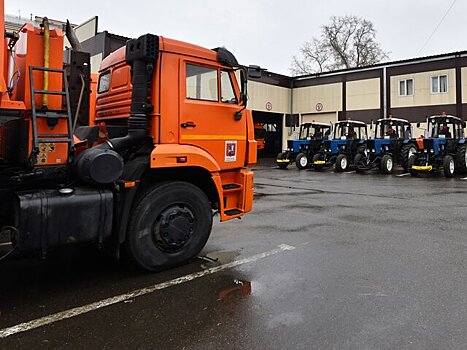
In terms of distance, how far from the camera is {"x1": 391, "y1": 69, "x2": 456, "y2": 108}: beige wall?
24.2 m


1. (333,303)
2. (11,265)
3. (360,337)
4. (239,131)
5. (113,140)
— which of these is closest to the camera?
(360,337)

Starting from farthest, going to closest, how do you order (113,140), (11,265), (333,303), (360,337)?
(11,265)
(113,140)
(333,303)
(360,337)

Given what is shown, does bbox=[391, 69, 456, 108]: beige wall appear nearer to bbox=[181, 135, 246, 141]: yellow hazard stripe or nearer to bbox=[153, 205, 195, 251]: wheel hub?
bbox=[181, 135, 246, 141]: yellow hazard stripe

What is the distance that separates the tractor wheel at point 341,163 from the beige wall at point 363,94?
1025 centimetres

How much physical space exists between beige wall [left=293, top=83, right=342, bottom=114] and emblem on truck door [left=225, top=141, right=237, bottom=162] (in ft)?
85.9

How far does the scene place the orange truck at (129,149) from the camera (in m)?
3.57

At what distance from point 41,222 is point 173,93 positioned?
2.03 metres

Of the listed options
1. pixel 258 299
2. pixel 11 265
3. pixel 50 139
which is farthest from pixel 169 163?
pixel 11 265

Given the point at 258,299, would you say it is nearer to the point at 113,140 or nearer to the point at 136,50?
the point at 113,140

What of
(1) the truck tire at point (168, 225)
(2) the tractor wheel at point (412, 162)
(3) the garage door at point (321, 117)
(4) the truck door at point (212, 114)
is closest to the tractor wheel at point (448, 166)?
(2) the tractor wheel at point (412, 162)

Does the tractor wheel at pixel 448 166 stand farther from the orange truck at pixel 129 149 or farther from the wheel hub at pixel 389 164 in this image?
the orange truck at pixel 129 149

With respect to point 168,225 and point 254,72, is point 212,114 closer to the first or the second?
point 254,72

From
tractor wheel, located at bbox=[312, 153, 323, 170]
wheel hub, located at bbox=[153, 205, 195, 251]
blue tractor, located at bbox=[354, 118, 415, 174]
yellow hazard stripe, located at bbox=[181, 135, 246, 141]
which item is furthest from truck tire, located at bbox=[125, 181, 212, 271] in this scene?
tractor wheel, located at bbox=[312, 153, 323, 170]

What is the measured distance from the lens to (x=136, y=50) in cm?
430
